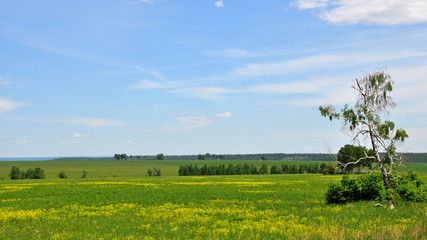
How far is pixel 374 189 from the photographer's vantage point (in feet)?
91.6

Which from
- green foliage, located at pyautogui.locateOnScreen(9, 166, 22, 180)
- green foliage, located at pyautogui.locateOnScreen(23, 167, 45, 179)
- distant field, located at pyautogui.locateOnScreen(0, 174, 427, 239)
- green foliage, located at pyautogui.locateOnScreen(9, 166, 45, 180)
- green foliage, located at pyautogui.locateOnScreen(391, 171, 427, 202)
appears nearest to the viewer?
distant field, located at pyautogui.locateOnScreen(0, 174, 427, 239)

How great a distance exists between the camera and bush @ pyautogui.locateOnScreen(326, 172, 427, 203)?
2692 centimetres

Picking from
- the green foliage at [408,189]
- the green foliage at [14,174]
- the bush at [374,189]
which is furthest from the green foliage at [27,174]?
the green foliage at [408,189]

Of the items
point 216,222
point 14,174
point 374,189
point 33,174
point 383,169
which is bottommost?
point 33,174

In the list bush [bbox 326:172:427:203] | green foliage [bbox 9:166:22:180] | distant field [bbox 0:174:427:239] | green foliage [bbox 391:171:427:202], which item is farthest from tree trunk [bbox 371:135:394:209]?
green foliage [bbox 9:166:22:180]

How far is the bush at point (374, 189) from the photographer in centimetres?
2692

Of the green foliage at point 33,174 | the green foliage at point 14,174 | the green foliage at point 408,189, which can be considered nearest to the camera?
the green foliage at point 408,189

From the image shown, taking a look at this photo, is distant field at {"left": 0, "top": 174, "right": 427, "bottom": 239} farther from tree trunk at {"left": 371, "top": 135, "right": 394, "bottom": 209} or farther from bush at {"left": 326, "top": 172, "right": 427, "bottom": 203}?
bush at {"left": 326, "top": 172, "right": 427, "bottom": 203}

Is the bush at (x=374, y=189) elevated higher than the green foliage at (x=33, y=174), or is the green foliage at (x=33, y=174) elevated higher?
the bush at (x=374, y=189)

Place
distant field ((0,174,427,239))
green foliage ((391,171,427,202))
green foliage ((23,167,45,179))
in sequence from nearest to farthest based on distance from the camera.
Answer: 1. distant field ((0,174,427,239))
2. green foliage ((391,171,427,202))
3. green foliage ((23,167,45,179))

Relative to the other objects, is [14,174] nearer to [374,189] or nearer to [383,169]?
[374,189]

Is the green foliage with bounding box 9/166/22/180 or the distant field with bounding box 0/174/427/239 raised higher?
the distant field with bounding box 0/174/427/239

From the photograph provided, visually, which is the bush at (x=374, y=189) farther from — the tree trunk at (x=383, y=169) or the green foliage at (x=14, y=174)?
the green foliage at (x=14, y=174)

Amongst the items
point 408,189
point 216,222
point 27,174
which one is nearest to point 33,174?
point 27,174
